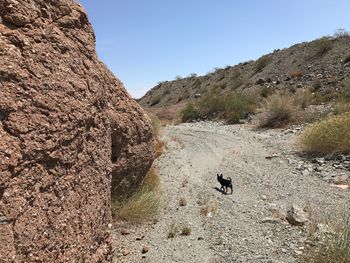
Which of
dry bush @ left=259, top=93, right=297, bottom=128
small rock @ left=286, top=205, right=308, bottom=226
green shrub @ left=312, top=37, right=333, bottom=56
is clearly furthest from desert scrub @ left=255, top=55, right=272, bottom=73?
small rock @ left=286, top=205, right=308, bottom=226

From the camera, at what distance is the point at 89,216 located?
4.59m

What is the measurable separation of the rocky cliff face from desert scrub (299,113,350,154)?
10.4 metres

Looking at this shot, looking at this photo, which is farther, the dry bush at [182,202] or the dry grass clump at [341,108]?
the dry grass clump at [341,108]

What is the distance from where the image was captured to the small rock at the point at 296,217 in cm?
770

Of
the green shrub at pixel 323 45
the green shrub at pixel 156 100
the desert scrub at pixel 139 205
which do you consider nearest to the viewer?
the desert scrub at pixel 139 205

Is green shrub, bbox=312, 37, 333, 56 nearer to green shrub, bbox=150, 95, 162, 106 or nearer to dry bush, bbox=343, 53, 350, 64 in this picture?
dry bush, bbox=343, 53, 350, 64

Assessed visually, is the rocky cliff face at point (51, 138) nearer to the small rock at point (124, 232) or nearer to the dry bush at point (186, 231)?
the small rock at point (124, 232)

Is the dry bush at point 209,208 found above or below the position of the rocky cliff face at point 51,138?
below

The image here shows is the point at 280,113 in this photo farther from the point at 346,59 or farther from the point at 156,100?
the point at 156,100

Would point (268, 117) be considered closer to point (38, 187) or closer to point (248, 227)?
point (248, 227)

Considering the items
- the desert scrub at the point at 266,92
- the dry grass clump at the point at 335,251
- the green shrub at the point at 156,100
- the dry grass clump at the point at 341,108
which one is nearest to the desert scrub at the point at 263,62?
the desert scrub at the point at 266,92

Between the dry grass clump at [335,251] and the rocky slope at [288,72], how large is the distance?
25.5 metres

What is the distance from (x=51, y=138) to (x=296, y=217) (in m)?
5.22

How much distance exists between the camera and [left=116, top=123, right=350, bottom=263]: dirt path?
6.66 m
